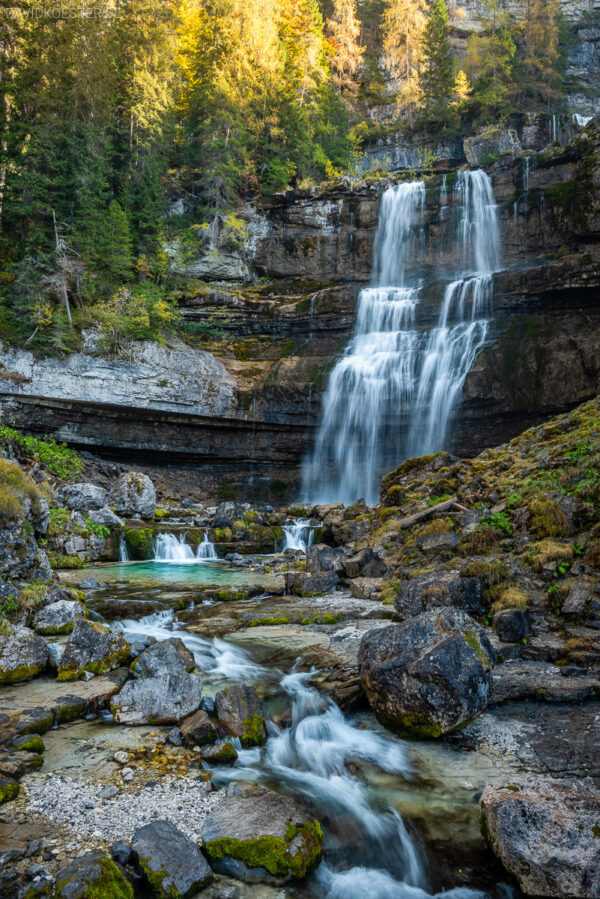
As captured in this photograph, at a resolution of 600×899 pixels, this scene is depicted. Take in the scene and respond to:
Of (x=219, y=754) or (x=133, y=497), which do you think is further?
(x=133, y=497)

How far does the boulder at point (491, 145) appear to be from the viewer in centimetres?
2642

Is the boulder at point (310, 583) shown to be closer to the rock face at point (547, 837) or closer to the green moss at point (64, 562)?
the green moss at point (64, 562)

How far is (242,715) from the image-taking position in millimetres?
4914

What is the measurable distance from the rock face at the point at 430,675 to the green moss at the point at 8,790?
318cm

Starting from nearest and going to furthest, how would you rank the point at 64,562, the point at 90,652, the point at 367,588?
the point at 90,652 → the point at 367,588 → the point at 64,562

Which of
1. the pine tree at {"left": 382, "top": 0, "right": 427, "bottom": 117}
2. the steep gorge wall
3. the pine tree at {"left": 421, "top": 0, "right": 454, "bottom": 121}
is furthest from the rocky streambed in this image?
the pine tree at {"left": 382, "top": 0, "right": 427, "bottom": 117}

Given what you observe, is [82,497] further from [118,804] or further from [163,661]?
[118,804]

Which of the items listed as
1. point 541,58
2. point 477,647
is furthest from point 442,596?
point 541,58

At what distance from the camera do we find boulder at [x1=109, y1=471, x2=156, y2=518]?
18.0 meters

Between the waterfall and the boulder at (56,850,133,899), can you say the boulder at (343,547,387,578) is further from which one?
the waterfall

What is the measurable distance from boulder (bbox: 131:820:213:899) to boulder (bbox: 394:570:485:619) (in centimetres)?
496

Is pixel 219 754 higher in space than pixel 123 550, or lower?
higher

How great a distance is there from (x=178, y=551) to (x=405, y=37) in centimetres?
4361

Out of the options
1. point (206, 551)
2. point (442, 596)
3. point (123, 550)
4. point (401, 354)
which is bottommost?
point (206, 551)
